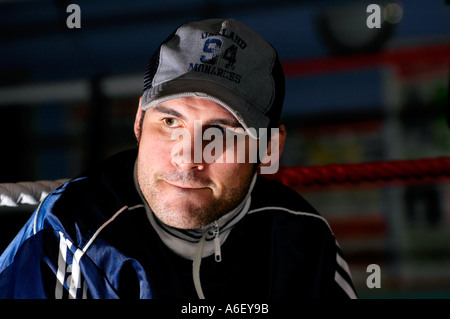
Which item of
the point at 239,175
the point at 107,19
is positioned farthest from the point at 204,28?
the point at 107,19

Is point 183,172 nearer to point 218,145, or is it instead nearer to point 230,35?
point 218,145

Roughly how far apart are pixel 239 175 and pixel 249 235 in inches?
4.7

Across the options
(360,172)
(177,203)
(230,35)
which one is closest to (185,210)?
(177,203)

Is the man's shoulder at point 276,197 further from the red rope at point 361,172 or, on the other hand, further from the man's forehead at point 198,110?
the man's forehead at point 198,110

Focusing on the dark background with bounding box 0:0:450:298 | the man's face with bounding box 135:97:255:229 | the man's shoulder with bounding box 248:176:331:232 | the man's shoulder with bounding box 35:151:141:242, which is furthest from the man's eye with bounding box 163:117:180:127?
the dark background with bounding box 0:0:450:298

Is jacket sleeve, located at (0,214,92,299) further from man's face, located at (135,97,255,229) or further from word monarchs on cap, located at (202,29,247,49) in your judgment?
word monarchs on cap, located at (202,29,247,49)

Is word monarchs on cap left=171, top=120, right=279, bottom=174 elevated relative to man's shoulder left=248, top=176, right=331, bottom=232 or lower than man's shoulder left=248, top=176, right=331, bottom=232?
elevated

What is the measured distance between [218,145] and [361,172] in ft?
1.28

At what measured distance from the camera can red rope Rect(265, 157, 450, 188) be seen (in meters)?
0.85

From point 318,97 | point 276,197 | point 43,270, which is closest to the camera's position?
point 43,270

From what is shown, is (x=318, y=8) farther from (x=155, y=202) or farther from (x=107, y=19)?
(x=155, y=202)

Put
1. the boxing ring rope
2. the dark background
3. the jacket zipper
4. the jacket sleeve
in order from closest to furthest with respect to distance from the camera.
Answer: the jacket sleeve, the jacket zipper, the boxing ring rope, the dark background

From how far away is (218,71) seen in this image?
1.99 feet

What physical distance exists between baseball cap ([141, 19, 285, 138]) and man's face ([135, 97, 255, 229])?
0.02 meters
